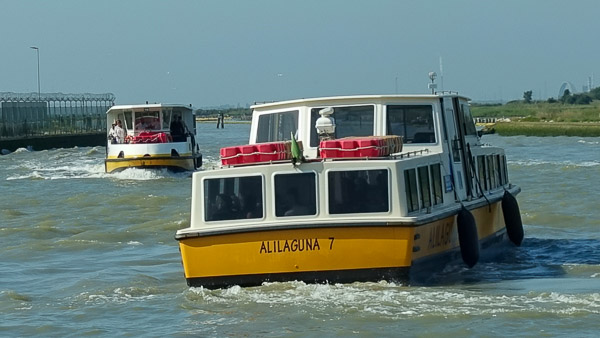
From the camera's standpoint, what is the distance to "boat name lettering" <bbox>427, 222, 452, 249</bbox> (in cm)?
1606

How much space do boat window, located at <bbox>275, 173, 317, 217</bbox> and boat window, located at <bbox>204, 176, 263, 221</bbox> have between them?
0.81 ft

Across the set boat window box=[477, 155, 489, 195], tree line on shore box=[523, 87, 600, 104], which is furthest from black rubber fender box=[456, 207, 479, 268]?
tree line on shore box=[523, 87, 600, 104]

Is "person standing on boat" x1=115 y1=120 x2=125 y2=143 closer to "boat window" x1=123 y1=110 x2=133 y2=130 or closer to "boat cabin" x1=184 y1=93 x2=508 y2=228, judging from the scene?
"boat window" x1=123 y1=110 x2=133 y2=130

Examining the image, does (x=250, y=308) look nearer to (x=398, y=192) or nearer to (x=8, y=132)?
(x=398, y=192)

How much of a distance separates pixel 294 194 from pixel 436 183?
2511 millimetres

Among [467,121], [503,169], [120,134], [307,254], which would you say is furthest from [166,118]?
[307,254]

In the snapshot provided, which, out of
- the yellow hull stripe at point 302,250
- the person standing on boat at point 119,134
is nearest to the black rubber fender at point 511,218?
the yellow hull stripe at point 302,250

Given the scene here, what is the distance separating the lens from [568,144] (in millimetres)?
67000

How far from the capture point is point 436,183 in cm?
1691

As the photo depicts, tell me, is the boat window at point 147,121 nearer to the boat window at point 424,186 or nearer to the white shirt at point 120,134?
the white shirt at point 120,134

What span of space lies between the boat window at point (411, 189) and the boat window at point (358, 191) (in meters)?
0.37

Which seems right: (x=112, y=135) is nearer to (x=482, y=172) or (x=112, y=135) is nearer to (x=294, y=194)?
(x=482, y=172)

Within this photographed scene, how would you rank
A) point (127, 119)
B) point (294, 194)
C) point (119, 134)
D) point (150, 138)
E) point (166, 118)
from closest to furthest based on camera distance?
point (294, 194), point (150, 138), point (119, 134), point (127, 119), point (166, 118)

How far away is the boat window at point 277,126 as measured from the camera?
1795 cm
